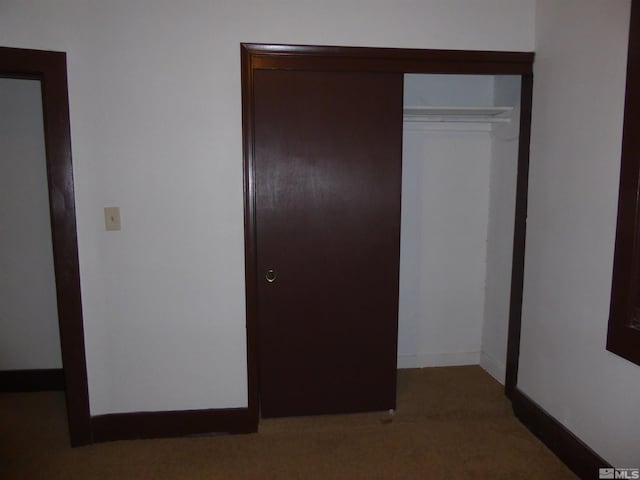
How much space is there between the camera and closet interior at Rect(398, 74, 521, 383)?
9.60 ft

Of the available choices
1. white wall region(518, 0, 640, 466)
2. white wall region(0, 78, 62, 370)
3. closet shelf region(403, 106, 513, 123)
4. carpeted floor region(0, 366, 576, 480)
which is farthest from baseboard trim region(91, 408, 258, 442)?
closet shelf region(403, 106, 513, 123)

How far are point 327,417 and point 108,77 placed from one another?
2250mm

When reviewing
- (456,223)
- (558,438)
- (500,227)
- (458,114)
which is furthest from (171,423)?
(458,114)

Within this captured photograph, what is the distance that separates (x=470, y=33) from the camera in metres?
2.32

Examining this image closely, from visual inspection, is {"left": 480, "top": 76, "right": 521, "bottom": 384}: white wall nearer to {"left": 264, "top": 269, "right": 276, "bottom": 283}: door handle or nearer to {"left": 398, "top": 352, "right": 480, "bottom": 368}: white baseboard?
{"left": 398, "top": 352, "right": 480, "bottom": 368}: white baseboard

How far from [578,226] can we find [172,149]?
2.08 metres

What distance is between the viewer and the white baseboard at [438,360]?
3.20 metres

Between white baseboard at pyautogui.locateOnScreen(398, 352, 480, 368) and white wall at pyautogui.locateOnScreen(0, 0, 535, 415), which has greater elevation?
white wall at pyautogui.locateOnScreen(0, 0, 535, 415)

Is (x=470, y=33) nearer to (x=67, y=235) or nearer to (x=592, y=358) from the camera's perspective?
(x=592, y=358)

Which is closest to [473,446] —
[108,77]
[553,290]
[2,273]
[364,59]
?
[553,290]

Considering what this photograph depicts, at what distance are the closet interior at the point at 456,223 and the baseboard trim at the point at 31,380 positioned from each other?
8.10 feet
